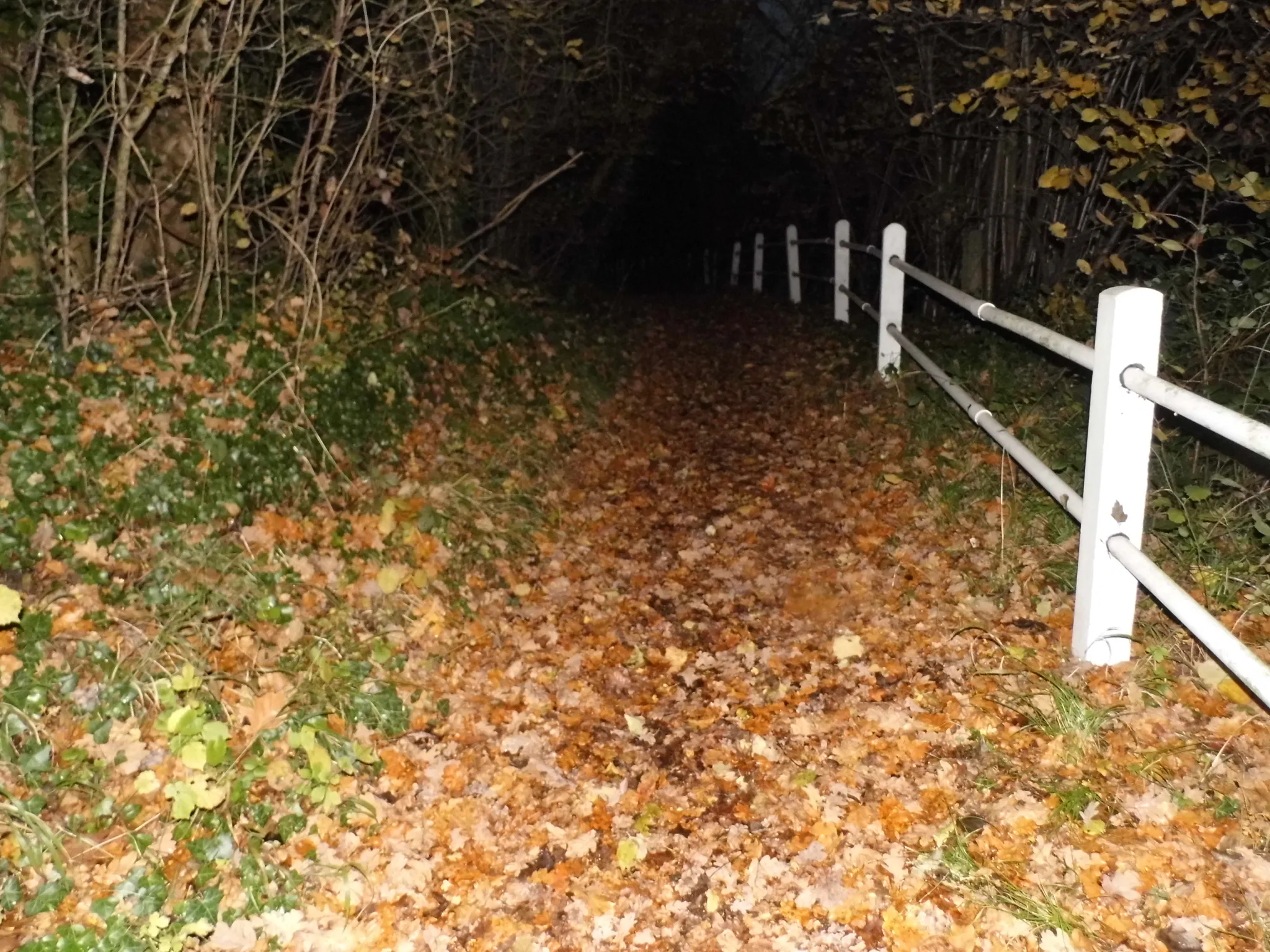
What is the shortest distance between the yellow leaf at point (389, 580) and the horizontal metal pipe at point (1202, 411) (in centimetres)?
322

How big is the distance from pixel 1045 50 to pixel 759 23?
31.5 ft

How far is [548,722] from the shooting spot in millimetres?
3928

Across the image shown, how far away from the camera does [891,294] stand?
7238mm

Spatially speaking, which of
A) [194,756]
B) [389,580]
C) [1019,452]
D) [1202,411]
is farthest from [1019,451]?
[194,756]

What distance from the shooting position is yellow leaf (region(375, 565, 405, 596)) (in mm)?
4496

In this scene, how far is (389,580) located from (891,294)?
4575 mm

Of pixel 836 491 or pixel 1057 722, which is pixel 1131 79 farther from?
pixel 1057 722

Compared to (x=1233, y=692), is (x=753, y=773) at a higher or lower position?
lower

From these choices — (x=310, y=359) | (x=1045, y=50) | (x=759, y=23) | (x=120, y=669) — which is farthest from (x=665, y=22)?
(x=120, y=669)

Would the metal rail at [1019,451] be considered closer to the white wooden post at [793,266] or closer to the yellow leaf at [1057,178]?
the yellow leaf at [1057,178]

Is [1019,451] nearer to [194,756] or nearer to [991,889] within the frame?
[991,889]

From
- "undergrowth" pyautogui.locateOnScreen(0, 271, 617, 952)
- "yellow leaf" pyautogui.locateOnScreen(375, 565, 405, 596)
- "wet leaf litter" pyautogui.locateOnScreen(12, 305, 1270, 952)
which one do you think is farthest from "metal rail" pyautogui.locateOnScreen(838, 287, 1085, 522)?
"yellow leaf" pyautogui.locateOnScreen(375, 565, 405, 596)

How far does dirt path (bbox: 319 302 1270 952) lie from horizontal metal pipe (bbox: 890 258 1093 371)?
3.71ft

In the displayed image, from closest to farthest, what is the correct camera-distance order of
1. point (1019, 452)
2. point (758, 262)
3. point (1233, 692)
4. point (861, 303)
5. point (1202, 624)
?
point (1202, 624) → point (1233, 692) → point (1019, 452) → point (861, 303) → point (758, 262)
